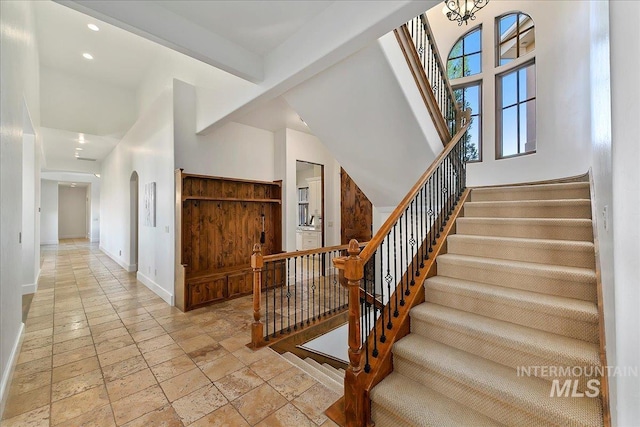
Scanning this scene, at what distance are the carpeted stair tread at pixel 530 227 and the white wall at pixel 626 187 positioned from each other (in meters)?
1.57

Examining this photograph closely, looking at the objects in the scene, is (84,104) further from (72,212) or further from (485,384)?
(72,212)

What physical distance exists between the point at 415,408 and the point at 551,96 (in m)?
4.77

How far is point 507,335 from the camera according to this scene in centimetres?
181

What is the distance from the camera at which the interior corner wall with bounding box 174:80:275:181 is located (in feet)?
14.2

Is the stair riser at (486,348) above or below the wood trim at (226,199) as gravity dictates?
below

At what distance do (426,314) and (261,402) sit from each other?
143 centimetres

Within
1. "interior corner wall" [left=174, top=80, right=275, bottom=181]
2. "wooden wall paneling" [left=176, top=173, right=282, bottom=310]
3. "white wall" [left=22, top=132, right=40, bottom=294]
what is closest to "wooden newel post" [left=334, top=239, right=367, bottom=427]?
"wooden wall paneling" [left=176, top=173, right=282, bottom=310]

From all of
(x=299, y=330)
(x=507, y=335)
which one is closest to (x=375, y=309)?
(x=507, y=335)

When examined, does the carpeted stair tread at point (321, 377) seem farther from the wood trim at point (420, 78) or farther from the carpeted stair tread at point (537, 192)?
the wood trim at point (420, 78)

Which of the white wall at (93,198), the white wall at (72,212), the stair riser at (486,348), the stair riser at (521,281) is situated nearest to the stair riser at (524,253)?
the stair riser at (521,281)

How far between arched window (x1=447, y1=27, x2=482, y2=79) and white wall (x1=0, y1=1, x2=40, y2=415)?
6175 mm

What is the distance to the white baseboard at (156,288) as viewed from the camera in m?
4.25

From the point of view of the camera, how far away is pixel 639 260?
0.79m

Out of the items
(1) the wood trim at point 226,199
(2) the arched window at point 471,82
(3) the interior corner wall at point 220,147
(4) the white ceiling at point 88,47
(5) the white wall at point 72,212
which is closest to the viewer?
(4) the white ceiling at point 88,47
